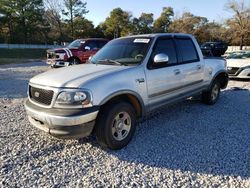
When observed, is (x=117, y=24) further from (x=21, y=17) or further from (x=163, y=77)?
(x=163, y=77)

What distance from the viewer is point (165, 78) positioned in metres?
4.97

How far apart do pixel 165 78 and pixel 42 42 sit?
5484 cm

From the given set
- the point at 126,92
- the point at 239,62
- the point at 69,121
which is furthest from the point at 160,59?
the point at 239,62

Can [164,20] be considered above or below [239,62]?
above

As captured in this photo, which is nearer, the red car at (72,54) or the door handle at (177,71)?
the door handle at (177,71)

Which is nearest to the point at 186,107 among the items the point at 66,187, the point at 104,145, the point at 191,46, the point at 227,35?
the point at 191,46

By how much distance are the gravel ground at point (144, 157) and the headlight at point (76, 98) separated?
2.66 ft

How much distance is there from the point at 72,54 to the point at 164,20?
59.7 meters

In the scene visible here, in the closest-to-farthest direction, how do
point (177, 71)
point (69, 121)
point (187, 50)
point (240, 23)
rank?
point (69, 121)
point (177, 71)
point (187, 50)
point (240, 23)

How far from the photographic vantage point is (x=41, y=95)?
4148 mm

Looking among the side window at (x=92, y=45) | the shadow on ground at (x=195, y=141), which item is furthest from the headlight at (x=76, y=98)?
the side window at (x=92, y=45)

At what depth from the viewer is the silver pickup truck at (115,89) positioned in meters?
3.81

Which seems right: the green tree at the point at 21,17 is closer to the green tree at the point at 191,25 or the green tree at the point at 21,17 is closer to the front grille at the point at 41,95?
the green tree at the point at 191,25

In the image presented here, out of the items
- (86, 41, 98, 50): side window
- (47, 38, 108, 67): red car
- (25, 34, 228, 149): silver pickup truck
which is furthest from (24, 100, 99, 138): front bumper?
(86, 41, 98, 50): side window
